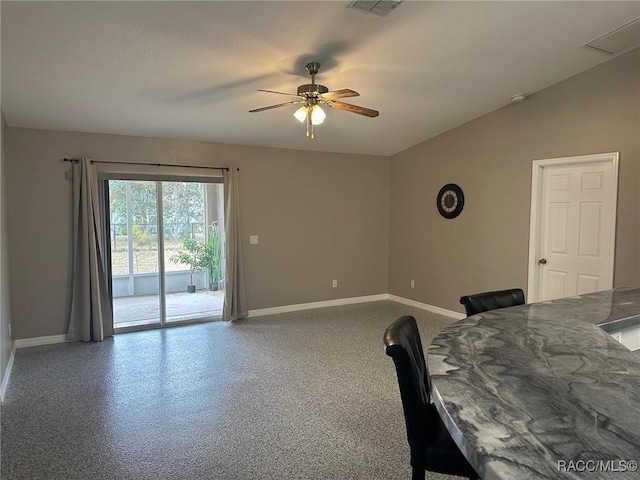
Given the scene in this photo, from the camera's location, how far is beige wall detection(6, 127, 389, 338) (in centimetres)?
443

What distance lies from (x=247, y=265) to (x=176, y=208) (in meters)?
1.24

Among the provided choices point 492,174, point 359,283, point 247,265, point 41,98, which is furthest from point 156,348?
point 492,174

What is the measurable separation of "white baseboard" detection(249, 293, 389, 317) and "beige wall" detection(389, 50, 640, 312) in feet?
1.16

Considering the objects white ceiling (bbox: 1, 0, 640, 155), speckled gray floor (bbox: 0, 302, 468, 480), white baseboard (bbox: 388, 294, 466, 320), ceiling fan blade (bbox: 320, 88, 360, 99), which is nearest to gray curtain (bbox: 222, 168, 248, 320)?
speckled gray floor (bbox: 0, 302, 468, 480)

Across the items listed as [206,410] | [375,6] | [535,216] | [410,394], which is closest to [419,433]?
[410,394]

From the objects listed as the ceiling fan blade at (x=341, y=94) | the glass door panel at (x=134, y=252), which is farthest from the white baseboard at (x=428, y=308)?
the glass door panel at (x=134, y=252)

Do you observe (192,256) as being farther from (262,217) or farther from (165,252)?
(262,217)

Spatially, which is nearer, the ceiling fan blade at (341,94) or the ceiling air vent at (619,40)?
the ceiling fan blade at (341,94)

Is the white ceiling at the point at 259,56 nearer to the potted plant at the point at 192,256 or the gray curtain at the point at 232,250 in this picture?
the gray curtain at the point at 232,250

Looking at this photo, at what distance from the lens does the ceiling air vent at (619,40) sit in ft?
10.7

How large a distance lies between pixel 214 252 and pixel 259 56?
10.0 feet

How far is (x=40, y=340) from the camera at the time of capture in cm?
455

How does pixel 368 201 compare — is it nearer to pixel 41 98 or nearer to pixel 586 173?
A: pixel 586 173

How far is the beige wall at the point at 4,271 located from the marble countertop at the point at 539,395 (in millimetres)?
3722
